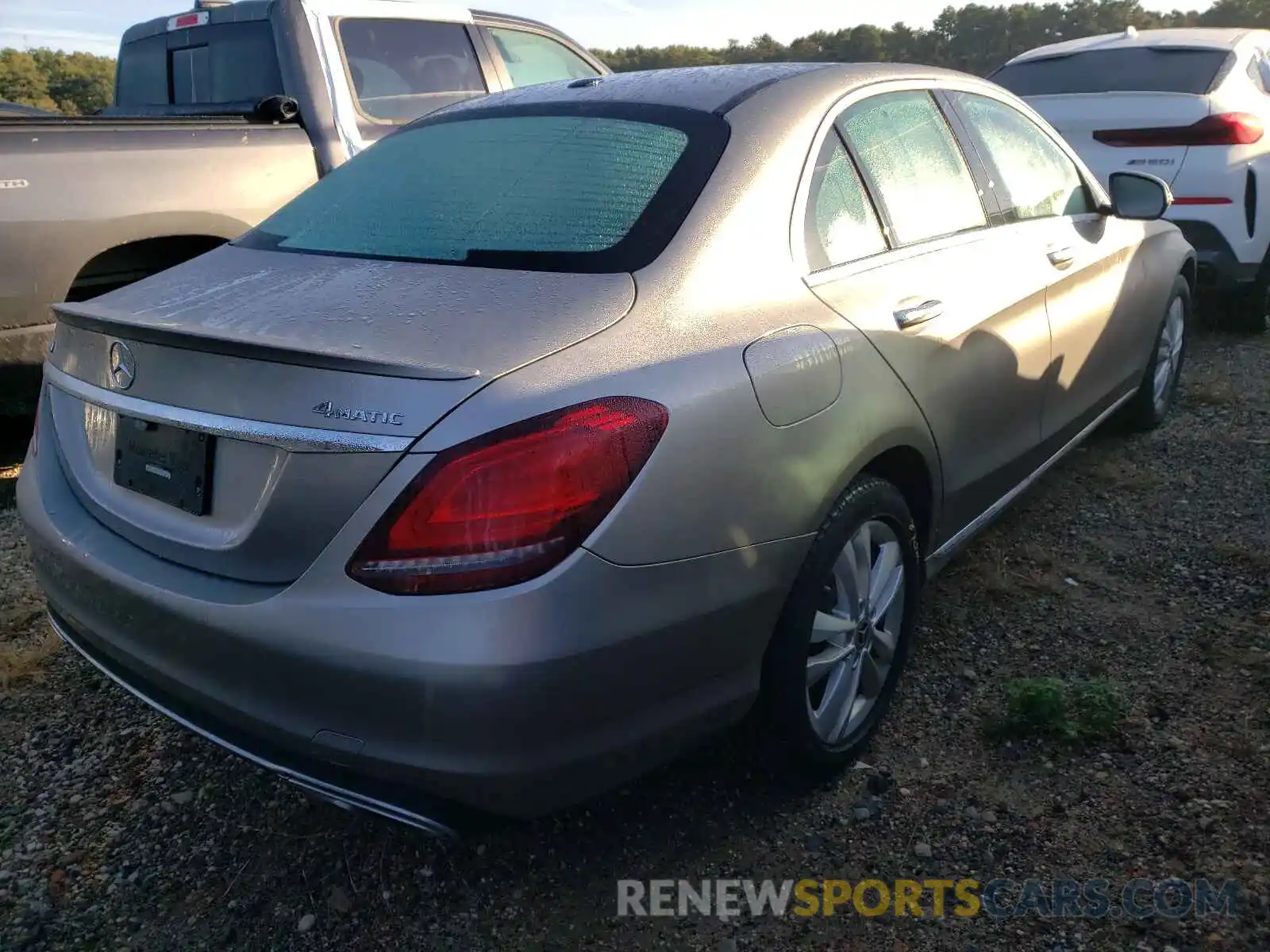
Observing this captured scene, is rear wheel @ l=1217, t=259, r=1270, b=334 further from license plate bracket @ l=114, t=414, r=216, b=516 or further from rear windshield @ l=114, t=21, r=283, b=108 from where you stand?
license plate bracket @ l=114, t=414, r=216, b=516

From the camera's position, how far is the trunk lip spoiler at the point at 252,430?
1.70 meters

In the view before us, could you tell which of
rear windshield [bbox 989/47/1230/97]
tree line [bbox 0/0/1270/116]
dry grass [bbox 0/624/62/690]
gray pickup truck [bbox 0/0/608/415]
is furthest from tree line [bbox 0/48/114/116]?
dry grass [bbox 0/624/62/690]

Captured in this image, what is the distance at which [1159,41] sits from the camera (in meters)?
6.35

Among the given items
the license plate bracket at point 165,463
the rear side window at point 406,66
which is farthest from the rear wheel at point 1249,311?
the license plate bracket at point 165,463

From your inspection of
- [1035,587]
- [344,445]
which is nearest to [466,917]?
[344,445]

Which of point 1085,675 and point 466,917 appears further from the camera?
point 1085,675

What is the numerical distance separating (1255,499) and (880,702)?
2.27 m

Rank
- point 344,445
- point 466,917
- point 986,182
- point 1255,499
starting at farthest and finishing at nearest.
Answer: point 1255,499 < point 986,182 < point 466,917 < point 344,445

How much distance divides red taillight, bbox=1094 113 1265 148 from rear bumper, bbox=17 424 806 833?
4959 millimetres

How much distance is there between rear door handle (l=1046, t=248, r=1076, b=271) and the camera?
133 inches

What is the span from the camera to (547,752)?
1763 millimetres

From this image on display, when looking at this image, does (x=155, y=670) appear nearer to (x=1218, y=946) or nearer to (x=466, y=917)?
(x=466, y=917)

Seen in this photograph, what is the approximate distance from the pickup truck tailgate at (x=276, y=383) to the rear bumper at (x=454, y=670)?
0.11 metres

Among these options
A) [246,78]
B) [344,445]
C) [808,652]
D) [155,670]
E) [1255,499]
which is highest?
[246,78]
